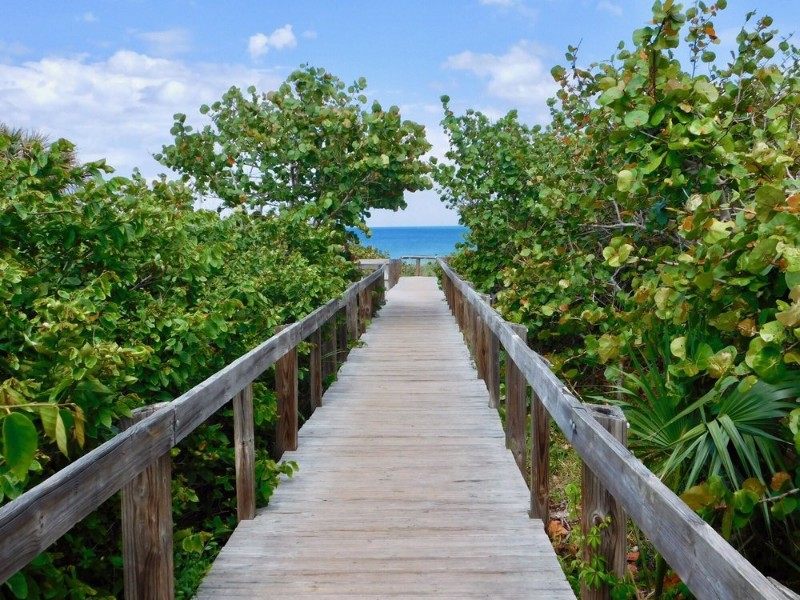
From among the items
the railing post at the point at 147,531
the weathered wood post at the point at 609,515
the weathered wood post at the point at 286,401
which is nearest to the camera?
the railing post at the point at 147,531

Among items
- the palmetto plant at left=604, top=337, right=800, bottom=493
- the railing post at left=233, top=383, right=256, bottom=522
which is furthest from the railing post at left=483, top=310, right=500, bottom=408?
the railing post at left=233, top=383, right=256, bottom=522

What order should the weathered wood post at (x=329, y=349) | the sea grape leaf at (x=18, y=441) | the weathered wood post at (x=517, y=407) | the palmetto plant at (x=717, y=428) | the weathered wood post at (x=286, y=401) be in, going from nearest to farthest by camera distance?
the sea grape leaf at (x=18, y=441) < the palmetto plant at (x=717, y=428) < the weathered wood post at (x=517, y=407) < the weathered wood post at (x=286, y=401) < the weathered wood post at (x=329, y=349)

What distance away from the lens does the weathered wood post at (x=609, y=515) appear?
2.99 m

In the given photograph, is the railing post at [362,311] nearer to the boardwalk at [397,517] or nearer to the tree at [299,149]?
the tree at [299,149]

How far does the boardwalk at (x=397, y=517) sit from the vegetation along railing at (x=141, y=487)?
0.54 meters

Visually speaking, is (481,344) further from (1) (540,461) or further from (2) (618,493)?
(2) (618,493)

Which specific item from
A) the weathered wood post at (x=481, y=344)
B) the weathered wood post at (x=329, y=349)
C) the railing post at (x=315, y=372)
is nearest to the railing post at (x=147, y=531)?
the railing post at (x=315, y=372)

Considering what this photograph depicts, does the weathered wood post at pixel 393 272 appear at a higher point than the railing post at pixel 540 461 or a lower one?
higher

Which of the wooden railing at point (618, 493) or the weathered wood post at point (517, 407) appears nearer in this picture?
the wooden railing at point (618, 493)

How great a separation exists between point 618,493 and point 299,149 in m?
9.76

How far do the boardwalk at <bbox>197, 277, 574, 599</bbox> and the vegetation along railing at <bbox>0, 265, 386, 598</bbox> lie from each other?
539 millimetres

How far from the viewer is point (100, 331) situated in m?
Answer: 3.83

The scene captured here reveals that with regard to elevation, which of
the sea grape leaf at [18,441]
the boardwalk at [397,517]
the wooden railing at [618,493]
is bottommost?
the boardwalk at [397,517]

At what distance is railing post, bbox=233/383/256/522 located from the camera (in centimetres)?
423
